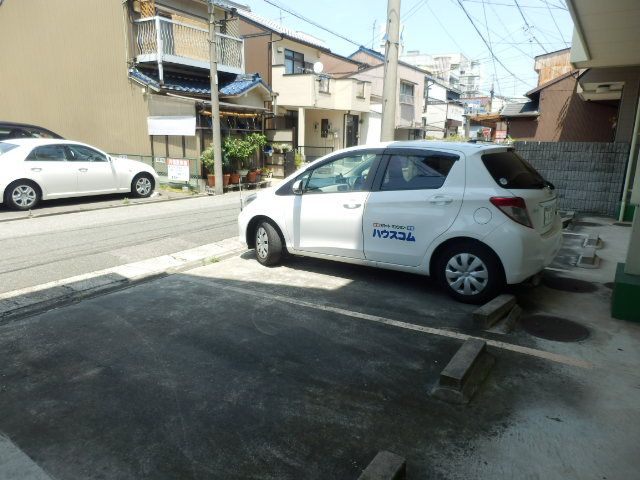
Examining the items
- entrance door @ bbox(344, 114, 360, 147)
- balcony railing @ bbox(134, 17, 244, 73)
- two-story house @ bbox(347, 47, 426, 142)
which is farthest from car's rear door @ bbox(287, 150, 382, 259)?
two-story house @ bbox(347, 47, 426, 142)

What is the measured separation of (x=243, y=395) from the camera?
10.6 ft

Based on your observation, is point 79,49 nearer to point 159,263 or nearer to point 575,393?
point 159,263

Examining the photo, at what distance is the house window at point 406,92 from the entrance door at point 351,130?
5.72 meters

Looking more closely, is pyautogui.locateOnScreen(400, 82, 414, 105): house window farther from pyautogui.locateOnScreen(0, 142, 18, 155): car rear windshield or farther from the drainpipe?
pyautogui.locateOnScreen(0, 142, 18, 155): car rear windshield

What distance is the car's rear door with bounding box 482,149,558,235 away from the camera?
463cm

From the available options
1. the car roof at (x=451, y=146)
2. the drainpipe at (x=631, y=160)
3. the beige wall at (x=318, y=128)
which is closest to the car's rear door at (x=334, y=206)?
the car roof at (x=451, y=146)

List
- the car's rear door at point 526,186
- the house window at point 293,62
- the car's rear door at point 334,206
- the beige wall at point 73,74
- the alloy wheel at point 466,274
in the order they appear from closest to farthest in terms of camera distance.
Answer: the car's rear door at point 526,186, the alloy wheel at point 466,274, the car's rear door at point 334,206, the beige wall at point 73,74, the house window at point 293,62

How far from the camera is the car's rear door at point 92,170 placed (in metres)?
11.5

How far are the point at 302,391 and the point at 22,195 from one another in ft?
33.1

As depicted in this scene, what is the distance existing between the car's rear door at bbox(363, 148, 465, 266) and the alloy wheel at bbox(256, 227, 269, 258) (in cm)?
151

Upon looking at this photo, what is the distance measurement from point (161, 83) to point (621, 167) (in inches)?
550

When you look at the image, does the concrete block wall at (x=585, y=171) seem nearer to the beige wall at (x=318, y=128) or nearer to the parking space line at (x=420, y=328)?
the parking space line at (x=420, y=328)

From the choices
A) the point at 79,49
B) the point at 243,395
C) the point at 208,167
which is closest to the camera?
the point at 243,395

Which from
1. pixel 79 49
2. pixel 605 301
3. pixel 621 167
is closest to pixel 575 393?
pixel 605 301
